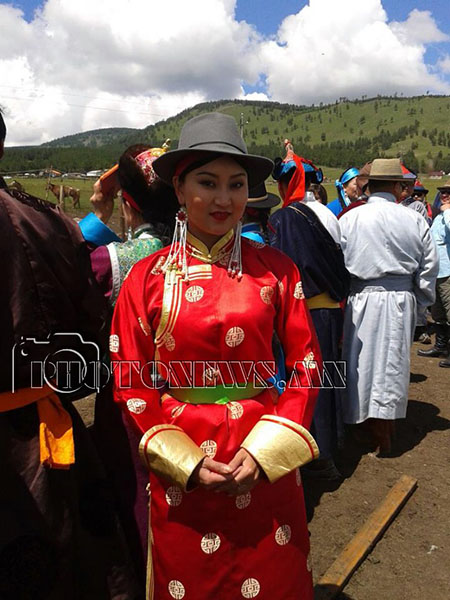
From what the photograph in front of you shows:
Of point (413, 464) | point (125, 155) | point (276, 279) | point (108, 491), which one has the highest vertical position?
point (125, 155)

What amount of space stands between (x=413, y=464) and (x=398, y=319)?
116cm

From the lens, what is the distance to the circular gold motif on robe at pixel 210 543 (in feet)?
4.96

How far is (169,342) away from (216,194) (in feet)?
1.63

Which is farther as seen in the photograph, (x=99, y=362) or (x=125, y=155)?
(x=125, y=155)

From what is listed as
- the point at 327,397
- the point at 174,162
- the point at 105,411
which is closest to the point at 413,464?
the point at 327,397

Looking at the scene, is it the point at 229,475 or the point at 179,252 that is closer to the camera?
the point at 229,475

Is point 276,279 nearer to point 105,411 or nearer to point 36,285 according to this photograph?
point 36,285

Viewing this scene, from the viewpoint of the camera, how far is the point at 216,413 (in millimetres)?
1552

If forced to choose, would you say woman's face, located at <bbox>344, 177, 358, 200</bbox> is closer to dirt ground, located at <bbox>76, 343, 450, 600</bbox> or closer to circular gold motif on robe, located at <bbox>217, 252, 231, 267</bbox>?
dirt ground, located at <bbox>76, 343, 450, 600</bbox>

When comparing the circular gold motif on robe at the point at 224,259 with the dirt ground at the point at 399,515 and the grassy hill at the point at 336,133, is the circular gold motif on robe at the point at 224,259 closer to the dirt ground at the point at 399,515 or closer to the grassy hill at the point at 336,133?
the dirt ground at the point at 399,515

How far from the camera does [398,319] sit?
12.5 feet

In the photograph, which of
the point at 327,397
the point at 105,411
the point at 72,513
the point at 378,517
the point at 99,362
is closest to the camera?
the point at 72,513

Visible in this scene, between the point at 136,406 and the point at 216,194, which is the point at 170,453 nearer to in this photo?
the point at 136,406

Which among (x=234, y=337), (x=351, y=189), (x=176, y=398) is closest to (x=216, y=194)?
(x=234, y=337)
